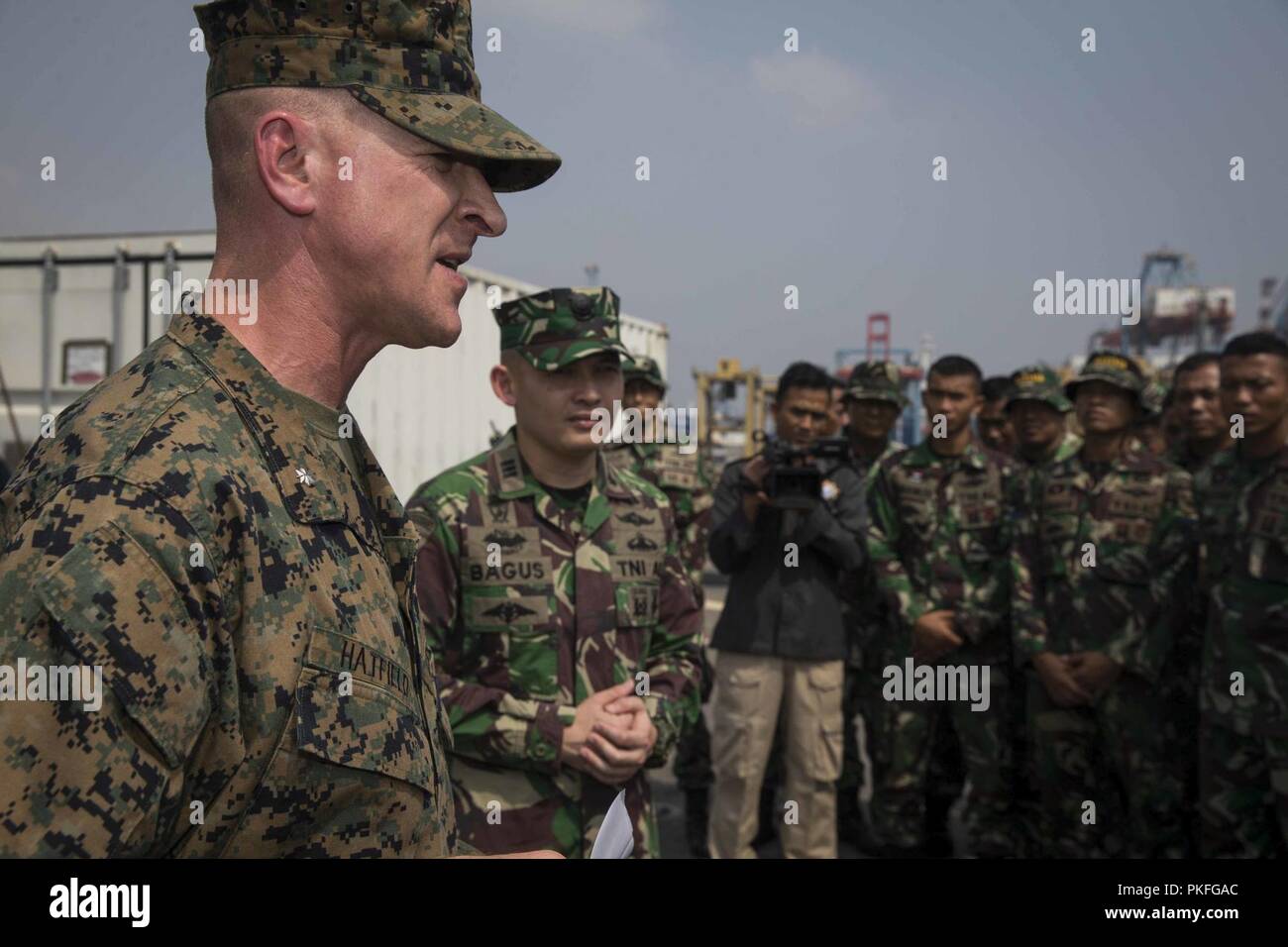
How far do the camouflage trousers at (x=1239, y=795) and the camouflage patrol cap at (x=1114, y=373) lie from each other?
1.59m

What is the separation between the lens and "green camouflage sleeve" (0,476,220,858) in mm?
752

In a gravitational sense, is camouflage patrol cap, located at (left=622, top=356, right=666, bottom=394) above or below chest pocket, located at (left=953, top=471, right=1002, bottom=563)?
above

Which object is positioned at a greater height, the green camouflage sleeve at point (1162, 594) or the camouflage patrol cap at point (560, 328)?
the camouflage patrol cap at point (560, 328)

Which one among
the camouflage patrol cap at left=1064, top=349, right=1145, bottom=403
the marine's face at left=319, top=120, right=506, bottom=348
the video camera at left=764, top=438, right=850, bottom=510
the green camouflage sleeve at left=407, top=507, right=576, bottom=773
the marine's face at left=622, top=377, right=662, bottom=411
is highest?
the marine's face at left=622, top=377, right=662, bottom=411

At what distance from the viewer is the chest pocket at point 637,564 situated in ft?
7.84

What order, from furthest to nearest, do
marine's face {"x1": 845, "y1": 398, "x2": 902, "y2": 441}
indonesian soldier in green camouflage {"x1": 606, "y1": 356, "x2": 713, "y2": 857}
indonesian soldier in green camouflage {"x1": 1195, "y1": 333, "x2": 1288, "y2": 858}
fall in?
marine's face {"x1": 845, "y1": 398, "x2": 902, "y2": 441} < indonesian soldier in green camouflage {"x1": 606, "y1": 356, "x2": 713, "y2": 857} < indonesian soldier in green camouflage {"x1": 1195, "y1": 333, "x2": 1288, "y2": 858}

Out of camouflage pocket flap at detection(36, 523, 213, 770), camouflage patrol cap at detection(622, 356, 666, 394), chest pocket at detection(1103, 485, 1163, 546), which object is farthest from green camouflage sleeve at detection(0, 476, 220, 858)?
camouflage patrol cap at detection(622, 356, 666, 394)

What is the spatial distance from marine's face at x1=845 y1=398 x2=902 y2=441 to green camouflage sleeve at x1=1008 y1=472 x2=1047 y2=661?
94 centimetres

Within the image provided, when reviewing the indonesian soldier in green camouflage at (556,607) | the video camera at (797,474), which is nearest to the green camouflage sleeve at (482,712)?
the indonesian soldier in green camouflage at (556,607)

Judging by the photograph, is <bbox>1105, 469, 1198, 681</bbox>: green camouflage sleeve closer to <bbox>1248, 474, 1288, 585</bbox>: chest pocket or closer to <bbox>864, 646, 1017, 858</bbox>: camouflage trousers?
<bbox>1248, 474, 1288, 585</bbox>: chest pocket

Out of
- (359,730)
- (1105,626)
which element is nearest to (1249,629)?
(1105,626)

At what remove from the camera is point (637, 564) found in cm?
244

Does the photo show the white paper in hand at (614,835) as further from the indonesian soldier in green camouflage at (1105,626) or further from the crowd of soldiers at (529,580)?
the indonesian soldier in green camouflage at (1105,626)

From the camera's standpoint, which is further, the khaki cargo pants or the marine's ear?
the khaki cargo pants
